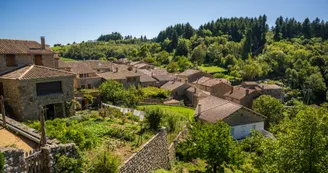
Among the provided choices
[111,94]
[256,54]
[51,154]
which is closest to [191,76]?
[111,94]

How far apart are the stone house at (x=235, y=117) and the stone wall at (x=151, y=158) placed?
42.1 ft

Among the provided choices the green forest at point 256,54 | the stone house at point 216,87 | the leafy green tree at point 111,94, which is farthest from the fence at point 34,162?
the green forest at point 256,54

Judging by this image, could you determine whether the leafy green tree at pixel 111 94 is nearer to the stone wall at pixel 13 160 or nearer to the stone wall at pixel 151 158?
the stone wall at pixel 151 158

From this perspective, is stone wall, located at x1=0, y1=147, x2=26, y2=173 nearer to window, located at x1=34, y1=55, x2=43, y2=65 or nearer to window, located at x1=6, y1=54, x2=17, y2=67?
window, located at x1=6, y1=54, x2=17, y2=67

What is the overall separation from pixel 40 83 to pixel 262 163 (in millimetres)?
18746

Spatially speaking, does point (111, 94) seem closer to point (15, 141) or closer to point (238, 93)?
point (15, 141)

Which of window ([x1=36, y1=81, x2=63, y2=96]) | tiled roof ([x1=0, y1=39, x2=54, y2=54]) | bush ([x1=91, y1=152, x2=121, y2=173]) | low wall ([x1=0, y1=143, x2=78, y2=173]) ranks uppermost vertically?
tiled roof ([x1=0, y1=39, x2=54, y2=54])

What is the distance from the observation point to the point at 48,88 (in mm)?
21422

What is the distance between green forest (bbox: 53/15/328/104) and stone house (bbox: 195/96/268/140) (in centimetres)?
4402

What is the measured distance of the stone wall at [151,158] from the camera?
13.8 m

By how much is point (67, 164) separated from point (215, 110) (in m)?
26.1

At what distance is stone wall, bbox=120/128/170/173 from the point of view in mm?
13794

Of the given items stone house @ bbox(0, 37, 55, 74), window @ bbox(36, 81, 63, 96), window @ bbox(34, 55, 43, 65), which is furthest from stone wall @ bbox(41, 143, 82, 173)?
window @ bbox(34, 55, 43, 65)

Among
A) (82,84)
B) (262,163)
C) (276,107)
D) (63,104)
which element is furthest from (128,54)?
(262,163)
